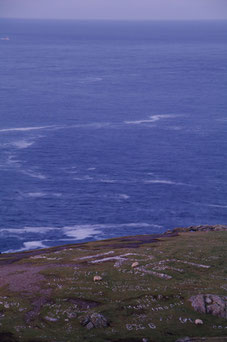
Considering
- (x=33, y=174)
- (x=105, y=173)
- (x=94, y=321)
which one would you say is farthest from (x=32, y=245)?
(x=94, y=321)

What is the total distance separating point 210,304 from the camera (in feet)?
172

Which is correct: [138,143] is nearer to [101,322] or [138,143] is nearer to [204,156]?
[204,156]

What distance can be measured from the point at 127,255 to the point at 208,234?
19.8m

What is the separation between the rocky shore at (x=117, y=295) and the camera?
48.2m

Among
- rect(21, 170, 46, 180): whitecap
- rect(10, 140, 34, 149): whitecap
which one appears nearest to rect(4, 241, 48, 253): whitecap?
rect(21, 170, 46, 180): whitecap

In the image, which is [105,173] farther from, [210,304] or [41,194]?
[210,304]

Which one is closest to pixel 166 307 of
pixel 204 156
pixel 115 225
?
pixel 115 225

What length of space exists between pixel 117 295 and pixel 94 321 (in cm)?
587

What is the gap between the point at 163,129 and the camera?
569 ft

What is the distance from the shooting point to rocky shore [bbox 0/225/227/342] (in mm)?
48156

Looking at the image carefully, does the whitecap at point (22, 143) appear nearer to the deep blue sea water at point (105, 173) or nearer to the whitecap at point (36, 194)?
the deep blue sea water at point (105, 173)

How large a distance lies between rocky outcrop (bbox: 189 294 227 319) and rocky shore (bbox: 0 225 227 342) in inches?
3.6

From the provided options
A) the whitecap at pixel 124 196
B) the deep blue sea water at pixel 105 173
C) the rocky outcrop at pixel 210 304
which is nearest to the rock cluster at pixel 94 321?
the rocky outcrop at pixel 210 304

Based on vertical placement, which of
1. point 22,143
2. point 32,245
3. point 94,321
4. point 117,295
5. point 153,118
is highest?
point 94,321
